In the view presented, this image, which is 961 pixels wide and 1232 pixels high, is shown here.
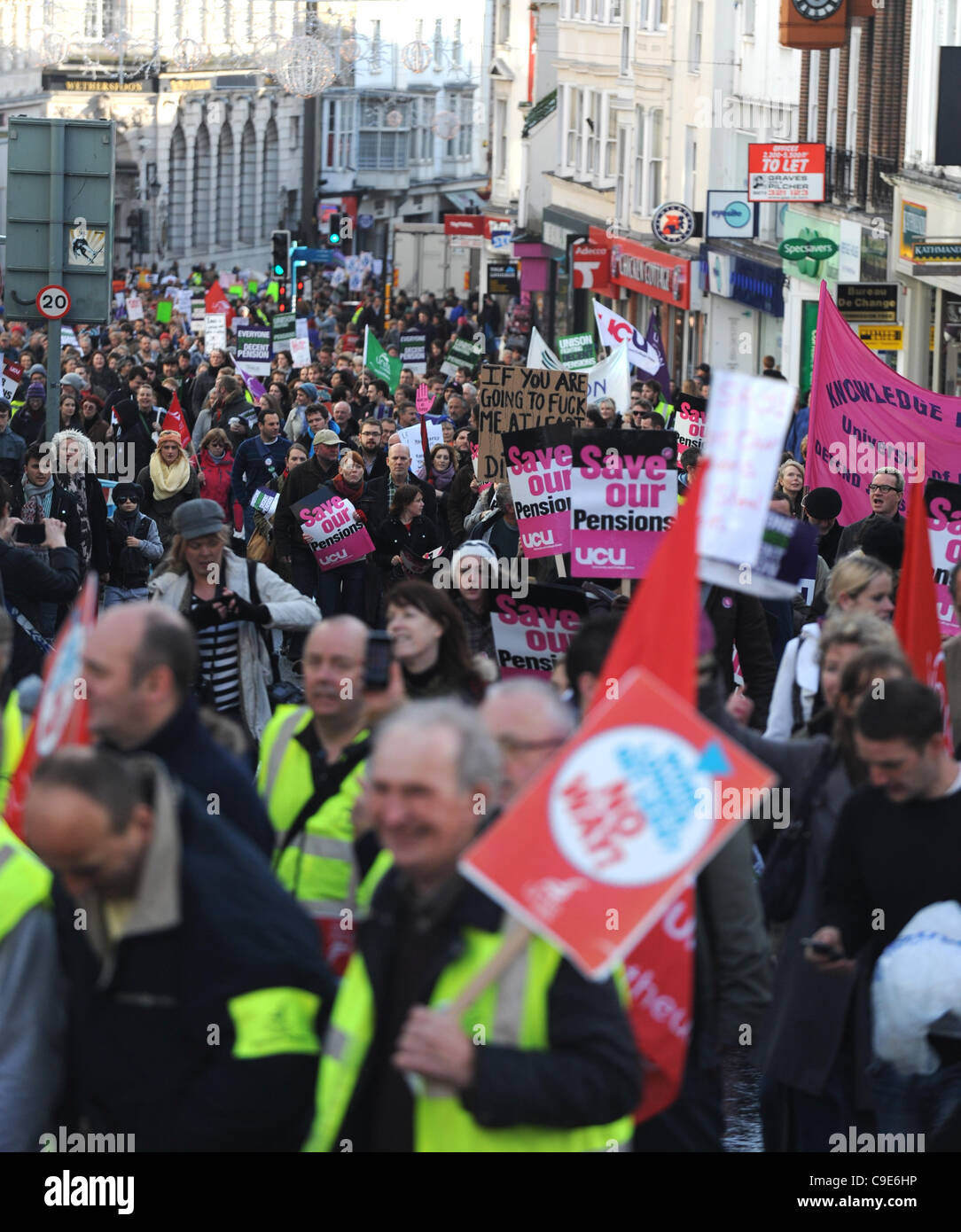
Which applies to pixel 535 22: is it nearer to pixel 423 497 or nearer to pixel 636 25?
pixel 636 25

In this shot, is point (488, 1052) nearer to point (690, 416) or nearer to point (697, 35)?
point (690, 416)

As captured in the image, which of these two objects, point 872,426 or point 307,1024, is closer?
point 307,1024

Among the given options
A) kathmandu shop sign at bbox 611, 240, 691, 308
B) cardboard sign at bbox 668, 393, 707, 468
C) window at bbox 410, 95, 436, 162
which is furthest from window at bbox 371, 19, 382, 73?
cardboard sign at bbox 668, 393, 707, 468

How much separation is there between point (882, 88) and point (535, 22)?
32.7 m

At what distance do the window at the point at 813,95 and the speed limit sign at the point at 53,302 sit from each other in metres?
20.9

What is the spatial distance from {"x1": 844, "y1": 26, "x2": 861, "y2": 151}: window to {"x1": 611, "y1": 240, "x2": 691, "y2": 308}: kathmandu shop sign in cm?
952

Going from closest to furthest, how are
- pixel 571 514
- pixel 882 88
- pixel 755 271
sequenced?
1. pixel 571 514
2. pixel 882 88
3. pixel 755 271

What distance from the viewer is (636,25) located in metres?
48.4

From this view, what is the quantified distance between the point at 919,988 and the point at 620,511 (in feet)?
17.6

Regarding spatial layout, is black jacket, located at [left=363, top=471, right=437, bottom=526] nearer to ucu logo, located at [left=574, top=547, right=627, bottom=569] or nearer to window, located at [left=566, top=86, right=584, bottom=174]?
ucu logo, located at [left=574, top=547, right=627, bottom=569]

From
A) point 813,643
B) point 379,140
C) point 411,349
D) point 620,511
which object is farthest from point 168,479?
point 379,140

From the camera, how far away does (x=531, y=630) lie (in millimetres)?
8969

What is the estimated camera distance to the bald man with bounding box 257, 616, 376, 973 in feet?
17.4
